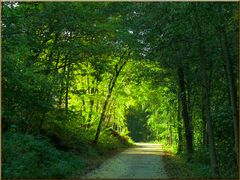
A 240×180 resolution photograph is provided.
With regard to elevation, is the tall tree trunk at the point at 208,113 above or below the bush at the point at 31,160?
above

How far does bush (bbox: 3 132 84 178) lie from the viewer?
41.8ft

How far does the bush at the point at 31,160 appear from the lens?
12734 mm

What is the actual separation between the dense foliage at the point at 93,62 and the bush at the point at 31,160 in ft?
0.14

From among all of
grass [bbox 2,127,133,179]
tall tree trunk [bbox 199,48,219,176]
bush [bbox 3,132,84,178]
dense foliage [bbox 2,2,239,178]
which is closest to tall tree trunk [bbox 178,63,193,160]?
dense foliage [bbox 2,2,239,178]

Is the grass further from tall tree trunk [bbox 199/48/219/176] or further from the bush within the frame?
tall tree trunk [bbox 199/48/219/176]

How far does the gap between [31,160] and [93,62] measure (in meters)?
8.91

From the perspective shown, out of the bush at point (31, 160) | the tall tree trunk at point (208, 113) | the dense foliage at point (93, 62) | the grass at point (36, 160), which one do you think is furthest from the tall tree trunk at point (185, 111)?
the bush at point (31, 160)

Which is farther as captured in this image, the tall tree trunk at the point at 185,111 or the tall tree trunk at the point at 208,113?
the tall tree trunk at the point at 185,111

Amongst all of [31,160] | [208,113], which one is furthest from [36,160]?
[208,113]

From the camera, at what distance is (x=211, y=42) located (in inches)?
601

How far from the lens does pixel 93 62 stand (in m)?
21.7

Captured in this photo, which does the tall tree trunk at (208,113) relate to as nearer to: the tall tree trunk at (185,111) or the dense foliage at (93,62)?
the dense foliage at (93,62)

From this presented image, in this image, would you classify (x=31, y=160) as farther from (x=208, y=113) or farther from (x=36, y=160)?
(x=208, y=113)

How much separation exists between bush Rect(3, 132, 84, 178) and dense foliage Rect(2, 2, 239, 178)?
42 millimetres
